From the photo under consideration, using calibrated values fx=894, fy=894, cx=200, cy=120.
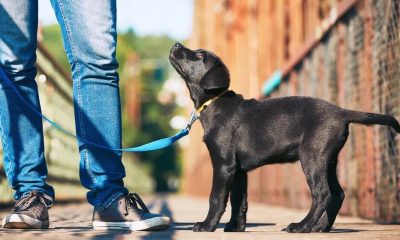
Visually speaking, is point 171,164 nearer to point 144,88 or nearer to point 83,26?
Result: point 144,88

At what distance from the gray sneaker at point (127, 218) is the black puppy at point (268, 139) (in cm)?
16


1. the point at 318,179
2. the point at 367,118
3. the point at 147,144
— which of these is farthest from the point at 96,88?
the point at 367,118

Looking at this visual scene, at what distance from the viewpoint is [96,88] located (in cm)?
369

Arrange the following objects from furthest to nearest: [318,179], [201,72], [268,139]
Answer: [201,72]
[268,139]
[318,179]

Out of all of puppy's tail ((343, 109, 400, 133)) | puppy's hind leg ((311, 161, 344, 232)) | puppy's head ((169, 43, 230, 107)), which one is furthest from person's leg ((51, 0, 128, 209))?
puppy's tail ((343, 109, 400, 133))

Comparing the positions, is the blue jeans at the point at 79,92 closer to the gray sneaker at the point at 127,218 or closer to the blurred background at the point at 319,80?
the gray sneaker at the point at 127,218

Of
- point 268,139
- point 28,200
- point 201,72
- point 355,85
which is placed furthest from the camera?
point 355,85

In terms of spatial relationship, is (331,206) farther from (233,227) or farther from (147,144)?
(147,144)

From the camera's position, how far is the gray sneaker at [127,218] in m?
3.57

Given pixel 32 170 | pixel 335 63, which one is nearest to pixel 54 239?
pixel 32 170

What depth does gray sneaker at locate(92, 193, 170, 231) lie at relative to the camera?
3570 millimetres

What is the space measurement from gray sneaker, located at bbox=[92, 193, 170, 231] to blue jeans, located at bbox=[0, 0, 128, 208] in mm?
36

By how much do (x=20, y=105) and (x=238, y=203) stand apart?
1038 mm

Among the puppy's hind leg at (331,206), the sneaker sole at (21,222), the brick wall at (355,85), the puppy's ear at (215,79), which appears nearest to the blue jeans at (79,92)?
the sneaker sole at (21,222)
